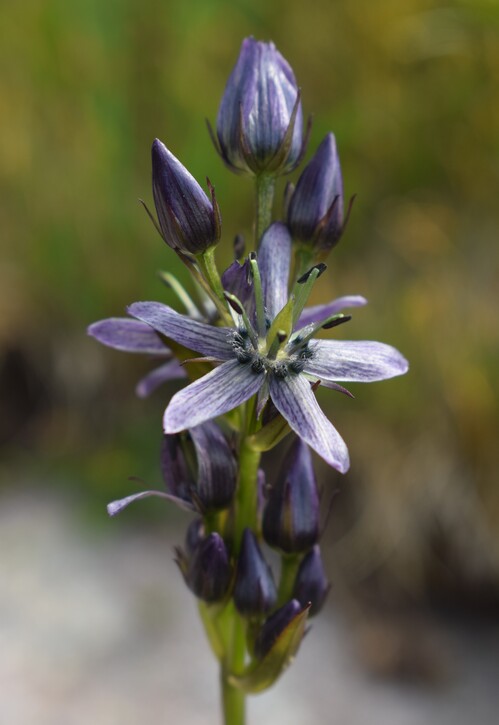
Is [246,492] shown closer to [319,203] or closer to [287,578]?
[287,578]

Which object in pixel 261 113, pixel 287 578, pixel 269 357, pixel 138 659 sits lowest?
pixel 138 659

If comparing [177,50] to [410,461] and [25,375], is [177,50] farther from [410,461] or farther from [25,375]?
[410,461]

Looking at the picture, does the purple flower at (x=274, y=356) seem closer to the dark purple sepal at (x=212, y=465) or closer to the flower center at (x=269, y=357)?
the flower center at (x=269, y=357)

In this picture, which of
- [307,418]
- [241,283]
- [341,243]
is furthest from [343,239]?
[307,418]

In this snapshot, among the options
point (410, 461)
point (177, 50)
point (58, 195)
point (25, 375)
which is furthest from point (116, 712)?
point (177, 50)

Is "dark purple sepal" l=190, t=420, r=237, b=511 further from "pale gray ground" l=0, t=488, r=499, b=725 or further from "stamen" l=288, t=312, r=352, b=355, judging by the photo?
"pale gray ground" l=0, t=488, r=499, b=725

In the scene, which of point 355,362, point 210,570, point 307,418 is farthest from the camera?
point 210,570
